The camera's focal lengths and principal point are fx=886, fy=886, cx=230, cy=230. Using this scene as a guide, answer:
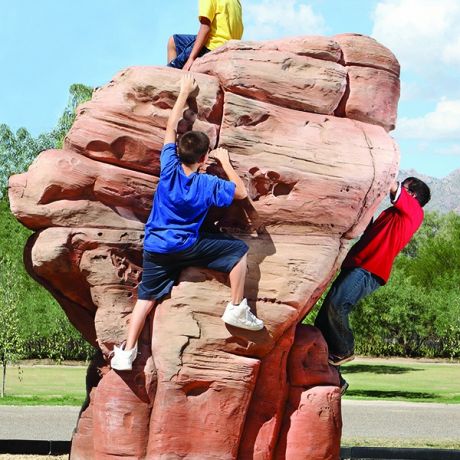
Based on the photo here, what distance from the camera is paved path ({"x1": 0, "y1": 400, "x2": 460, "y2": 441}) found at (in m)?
14.9

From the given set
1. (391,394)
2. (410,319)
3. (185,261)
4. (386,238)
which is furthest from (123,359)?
(410,319)

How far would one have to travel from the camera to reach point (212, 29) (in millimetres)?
8789

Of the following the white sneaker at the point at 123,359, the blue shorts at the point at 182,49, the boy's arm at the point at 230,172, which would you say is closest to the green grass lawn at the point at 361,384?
the blue shorts at the point at 182,49

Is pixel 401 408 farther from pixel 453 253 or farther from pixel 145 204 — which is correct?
pixel 453 253

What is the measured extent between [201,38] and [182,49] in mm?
402

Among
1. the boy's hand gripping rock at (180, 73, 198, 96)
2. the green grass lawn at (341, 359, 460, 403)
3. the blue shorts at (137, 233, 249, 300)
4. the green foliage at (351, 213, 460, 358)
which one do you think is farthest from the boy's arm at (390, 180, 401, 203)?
the green foliage at (351, 213, 460, 358)

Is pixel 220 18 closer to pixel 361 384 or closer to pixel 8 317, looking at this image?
pixel 8 317

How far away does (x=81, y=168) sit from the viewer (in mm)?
7668

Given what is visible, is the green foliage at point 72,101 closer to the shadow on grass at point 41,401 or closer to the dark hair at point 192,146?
the shadow on grass at point 41,401

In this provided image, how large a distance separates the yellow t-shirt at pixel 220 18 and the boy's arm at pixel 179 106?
3.65 ft

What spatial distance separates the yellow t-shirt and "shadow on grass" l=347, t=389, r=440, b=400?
17730mm

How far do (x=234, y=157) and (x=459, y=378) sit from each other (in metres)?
26.9

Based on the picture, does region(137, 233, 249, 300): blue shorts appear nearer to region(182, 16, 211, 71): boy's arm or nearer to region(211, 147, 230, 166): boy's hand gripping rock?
region(211, 147, 230, 166): boy's hand gripping rock

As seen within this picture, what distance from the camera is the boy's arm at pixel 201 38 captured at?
8625 millimetres
